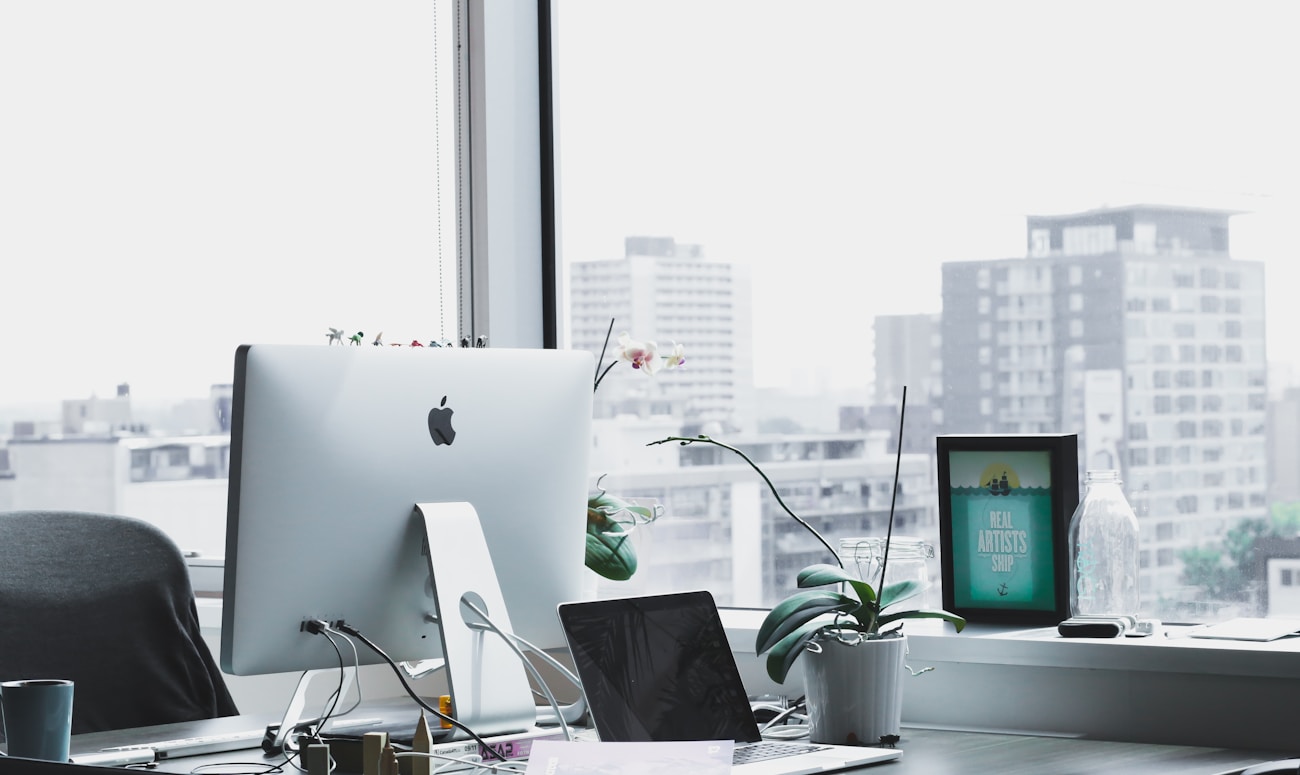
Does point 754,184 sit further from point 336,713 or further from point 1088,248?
point 336,713

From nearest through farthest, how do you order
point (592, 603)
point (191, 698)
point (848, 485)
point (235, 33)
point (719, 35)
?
1. point (592, 603)
2. point (191, 698)
3. point (848, 485)
4. point (719, 35)
5. point (235, 33)

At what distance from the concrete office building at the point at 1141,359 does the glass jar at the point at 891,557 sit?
0.45m

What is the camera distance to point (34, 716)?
4.89 ft

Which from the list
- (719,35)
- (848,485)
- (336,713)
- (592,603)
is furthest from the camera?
(719,35)

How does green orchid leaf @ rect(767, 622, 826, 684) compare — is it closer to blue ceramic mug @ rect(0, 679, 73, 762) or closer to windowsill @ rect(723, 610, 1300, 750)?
windowsill @ rect(723, 610, 1300, 750)

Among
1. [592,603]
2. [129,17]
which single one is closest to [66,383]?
[129,17]

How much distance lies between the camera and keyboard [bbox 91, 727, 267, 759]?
1.81 m

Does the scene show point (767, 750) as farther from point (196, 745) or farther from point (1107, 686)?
point (196, 745)

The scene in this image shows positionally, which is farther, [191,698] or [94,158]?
[94,158]

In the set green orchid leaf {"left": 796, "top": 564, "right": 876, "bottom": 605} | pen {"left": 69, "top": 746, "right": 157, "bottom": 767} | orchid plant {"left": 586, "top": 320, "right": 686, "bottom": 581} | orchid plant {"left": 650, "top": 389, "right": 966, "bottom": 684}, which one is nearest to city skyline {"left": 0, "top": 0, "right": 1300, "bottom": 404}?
orchid plant {"left": 586, "top": 320, "right": 686, "bottom": 581}

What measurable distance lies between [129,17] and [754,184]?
1.35 m

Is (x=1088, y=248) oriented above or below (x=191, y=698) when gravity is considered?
above

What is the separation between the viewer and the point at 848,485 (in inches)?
103

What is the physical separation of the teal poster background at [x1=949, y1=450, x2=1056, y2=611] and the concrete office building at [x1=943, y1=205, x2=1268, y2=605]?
0.26 m
